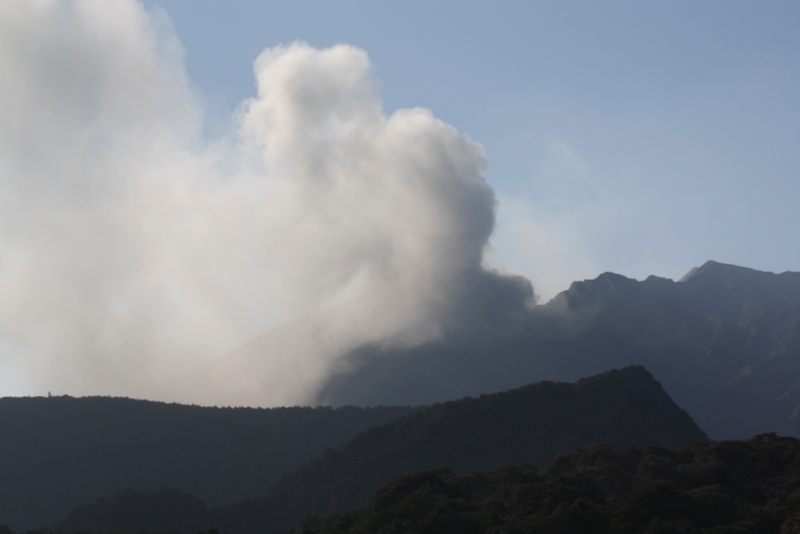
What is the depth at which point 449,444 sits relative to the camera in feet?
336

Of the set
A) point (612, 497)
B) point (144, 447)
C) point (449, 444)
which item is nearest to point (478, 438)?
point (449, 444)

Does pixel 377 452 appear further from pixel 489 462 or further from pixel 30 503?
pixel 30 503

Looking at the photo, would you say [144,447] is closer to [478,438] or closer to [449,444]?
[449,444]

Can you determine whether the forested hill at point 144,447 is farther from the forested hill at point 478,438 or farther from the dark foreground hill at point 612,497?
the dark foreground hill at point 612,497

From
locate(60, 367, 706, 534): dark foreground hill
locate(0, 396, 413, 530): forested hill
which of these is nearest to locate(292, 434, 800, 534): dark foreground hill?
locate(60, 367, 706, 534): dark foreground hill

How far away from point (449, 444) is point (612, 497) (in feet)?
178

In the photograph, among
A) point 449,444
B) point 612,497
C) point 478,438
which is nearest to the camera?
point 612,497

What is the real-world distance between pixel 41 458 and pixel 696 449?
93.1m

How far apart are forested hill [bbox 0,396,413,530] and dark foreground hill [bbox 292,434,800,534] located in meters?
68.6

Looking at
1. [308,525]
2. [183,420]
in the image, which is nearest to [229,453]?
[183,420]

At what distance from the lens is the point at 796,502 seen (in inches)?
1810

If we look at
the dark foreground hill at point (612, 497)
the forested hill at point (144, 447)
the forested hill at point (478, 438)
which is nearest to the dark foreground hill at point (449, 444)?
the forested hill at point (478, 438)

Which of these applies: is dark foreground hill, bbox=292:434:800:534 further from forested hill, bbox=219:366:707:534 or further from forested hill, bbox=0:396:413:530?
forested hill, bbox=0:396:413:530

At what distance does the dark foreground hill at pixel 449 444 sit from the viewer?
Result: 93062 millimetres
